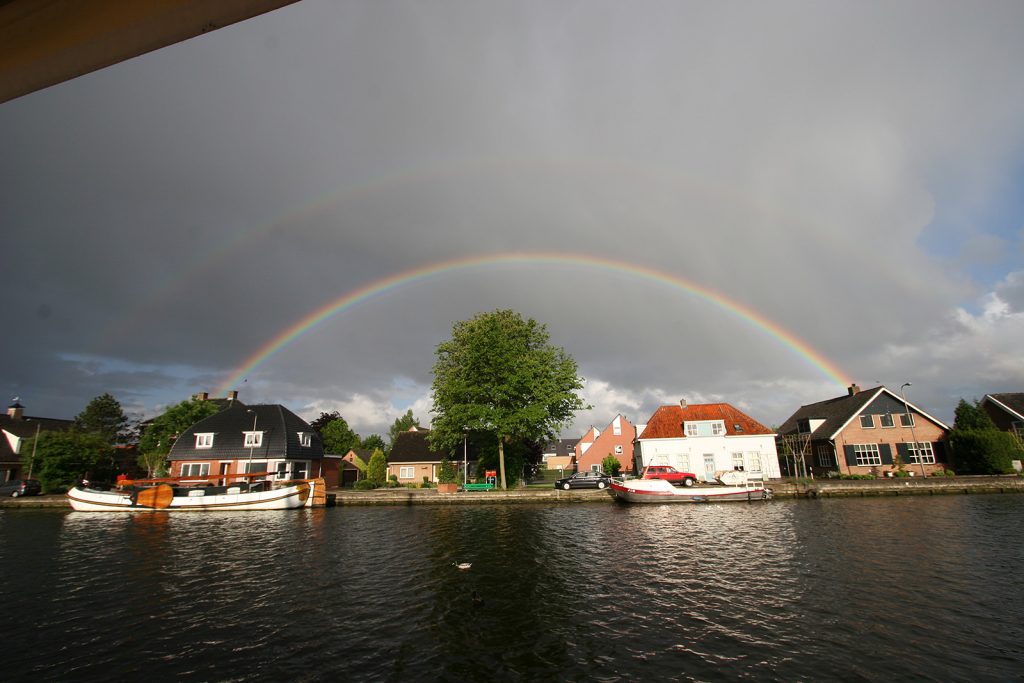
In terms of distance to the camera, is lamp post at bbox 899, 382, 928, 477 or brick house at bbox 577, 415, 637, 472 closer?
lamp post at bbox 899, 382, 928, 477

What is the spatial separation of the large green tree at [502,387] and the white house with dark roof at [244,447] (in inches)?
738

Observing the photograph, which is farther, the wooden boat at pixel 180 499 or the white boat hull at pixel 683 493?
the wooden boat at pixel 180 499

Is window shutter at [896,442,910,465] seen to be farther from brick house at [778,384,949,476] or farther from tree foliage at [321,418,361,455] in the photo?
tree foliage at [321,418,361,455]

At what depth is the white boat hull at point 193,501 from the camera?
42.7 metres

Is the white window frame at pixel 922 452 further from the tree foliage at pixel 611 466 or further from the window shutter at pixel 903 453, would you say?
the tree foliage at pixel 611 466

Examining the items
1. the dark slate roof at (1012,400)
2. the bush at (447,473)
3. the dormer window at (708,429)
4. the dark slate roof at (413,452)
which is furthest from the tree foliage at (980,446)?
the dark slate roof at (413,452)

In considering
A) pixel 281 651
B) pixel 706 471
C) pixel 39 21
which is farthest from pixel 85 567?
pixel 706 471

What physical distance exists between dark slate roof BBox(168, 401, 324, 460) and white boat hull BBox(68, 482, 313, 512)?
12.7 metres

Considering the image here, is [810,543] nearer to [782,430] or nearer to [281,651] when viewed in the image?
[281,651]

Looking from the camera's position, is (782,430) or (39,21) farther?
(782,430)

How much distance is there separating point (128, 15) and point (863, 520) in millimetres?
37573

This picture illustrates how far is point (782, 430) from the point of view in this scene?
2886 inches

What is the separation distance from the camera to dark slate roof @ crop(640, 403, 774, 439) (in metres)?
55.9

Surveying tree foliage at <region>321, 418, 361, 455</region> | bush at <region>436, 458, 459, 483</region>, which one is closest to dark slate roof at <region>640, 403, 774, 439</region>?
bush at <region>436, 458, 459, 483</region>
